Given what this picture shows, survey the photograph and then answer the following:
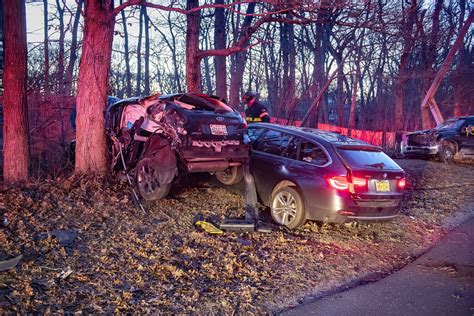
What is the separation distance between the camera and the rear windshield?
5555 mm

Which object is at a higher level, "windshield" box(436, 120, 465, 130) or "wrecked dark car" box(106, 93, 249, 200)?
"windshield" box(436, 120, 465, 130)

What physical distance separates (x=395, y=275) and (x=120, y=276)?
10.1 ft

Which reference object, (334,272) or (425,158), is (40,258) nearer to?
(334,272)

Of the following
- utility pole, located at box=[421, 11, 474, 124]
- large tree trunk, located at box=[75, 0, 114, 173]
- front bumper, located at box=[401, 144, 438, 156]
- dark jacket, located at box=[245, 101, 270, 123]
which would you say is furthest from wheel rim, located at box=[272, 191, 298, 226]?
utility pole, located at box=[421, 11, 474, 124]

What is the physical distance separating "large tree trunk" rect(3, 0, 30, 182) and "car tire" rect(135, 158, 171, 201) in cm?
214

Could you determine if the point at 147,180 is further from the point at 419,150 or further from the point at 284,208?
the point at 419,150

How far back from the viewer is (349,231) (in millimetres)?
6016

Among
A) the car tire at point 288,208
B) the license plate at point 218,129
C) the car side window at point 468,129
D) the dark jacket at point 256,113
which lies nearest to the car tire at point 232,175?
the car tire at point 288,208

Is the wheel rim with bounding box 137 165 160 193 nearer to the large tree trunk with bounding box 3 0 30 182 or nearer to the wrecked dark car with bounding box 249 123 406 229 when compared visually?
the wrecked dark car with bounding box 249 123 406 229

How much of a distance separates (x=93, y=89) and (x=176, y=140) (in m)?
2.30

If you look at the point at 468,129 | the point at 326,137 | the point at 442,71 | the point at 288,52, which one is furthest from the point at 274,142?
the point at 288,52

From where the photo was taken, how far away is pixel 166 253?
14.8 feet

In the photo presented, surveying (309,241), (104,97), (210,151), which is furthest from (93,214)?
(309,241)

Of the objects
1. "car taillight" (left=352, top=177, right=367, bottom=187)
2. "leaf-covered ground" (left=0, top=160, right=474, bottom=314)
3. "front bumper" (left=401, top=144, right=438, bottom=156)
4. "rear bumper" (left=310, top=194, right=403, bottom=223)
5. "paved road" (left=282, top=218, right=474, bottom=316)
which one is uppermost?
"front bumper" (left=401, top=144, right=438, bottom=156)
